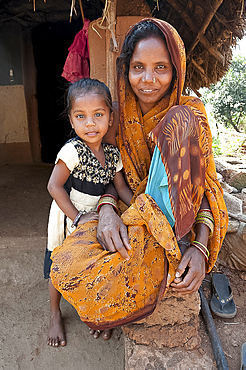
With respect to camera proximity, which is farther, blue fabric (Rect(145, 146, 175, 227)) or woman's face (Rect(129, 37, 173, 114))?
woman's face (Rect(129, 37, 173, 114))

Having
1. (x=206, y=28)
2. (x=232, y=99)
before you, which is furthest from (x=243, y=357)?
(x=232, y=99)

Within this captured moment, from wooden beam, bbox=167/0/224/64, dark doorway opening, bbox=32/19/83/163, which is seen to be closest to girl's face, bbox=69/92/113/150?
wooden beam, bbox=167/0/224/64

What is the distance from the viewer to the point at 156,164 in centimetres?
142

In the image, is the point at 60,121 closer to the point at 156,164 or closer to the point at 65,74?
the point at 65,74

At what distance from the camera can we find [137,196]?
61.8 inches

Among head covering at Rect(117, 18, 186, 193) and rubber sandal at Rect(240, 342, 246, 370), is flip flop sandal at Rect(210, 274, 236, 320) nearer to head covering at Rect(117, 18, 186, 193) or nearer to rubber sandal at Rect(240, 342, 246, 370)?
rubber sandal at Rect(240, 342, 246, 370)

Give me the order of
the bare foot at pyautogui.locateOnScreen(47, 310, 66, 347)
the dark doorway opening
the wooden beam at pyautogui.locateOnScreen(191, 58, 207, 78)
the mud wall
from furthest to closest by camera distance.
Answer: the dark doorway opening → the mud wall → the wooden beam at pyautogui.locateOnScreen(191, 58, 207, 78) → the bare foot at pyautogui.locateOnScreen(47, 310, 66, 347)

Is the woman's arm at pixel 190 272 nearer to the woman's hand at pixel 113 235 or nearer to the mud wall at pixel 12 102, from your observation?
the woman's hand at pixel 113 235

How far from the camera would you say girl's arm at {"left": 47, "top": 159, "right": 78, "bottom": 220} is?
160 centimetres

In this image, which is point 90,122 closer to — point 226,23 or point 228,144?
point 226,23

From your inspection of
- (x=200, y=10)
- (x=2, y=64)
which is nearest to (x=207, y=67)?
(x=200, y=10)

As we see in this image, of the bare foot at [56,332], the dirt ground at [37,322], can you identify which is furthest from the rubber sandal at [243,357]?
the bare foot at [56,332]

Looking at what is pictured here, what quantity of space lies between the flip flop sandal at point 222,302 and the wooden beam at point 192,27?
2831 millimetres

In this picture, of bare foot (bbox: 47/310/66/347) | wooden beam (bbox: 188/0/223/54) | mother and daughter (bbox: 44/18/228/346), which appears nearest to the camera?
mother and daughter (bbox: 44/18/228/346)
